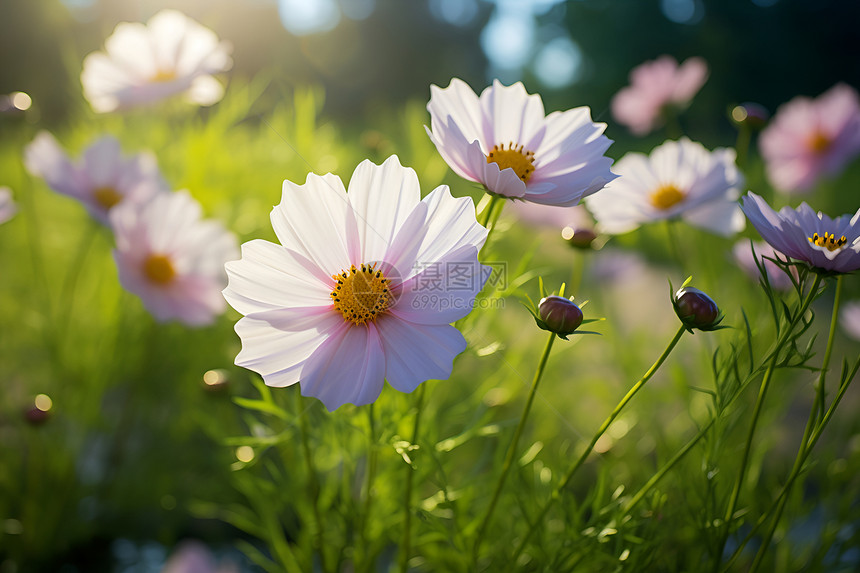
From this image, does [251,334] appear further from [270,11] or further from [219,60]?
[270,11]

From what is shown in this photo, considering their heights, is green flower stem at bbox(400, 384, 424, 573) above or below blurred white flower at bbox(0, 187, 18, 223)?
below

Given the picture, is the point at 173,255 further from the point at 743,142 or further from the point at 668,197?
the point at 743,142

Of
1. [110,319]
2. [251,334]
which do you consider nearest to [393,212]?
[251,334]

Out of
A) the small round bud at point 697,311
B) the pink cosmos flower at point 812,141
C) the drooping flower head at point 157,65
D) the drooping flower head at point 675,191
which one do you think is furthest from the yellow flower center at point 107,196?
the pink cosmos flower at point 812,141

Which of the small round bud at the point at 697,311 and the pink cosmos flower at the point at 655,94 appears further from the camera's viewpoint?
the pink cosmos flower at the point at 655,94

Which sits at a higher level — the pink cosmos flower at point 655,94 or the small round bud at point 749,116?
the pink cosmos flower at point 655,94

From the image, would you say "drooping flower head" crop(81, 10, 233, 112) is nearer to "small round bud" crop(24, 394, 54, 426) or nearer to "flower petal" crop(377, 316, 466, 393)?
"small round bud" crop(24, 394, 54, 426)

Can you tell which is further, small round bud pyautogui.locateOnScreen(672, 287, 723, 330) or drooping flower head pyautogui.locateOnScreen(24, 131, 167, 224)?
drooping flower head pyautogui.locateOnScreen(24, 131, 167, 224)

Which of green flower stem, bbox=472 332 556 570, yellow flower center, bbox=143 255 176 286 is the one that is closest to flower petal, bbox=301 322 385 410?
green flower stem, bbox=472 332 556 570

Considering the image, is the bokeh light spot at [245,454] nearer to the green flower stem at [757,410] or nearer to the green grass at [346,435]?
the green grass at [346,435]
